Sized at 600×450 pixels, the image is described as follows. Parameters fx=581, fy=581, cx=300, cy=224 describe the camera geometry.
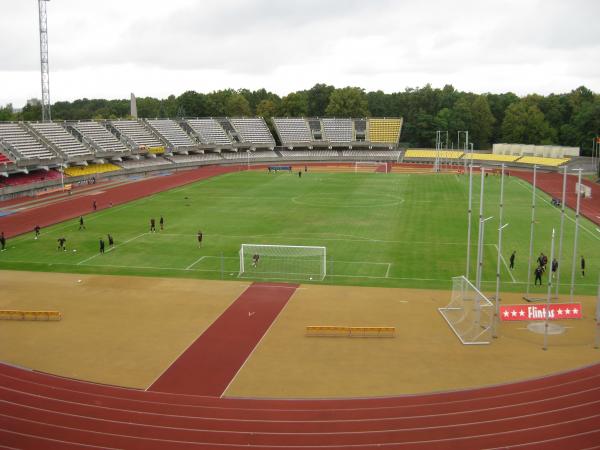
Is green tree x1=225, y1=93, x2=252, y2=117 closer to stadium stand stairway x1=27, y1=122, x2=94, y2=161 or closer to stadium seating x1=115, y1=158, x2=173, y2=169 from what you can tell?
stadium seating x1=115, y1=158, x2=173, y2=169

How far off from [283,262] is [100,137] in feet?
208

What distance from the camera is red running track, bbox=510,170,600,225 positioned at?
5125 cm

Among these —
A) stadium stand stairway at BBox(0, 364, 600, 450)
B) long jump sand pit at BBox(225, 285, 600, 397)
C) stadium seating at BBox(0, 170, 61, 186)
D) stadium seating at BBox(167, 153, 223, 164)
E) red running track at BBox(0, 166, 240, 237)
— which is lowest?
stadium stand stairway at BBox(0, 364, 600, 450)

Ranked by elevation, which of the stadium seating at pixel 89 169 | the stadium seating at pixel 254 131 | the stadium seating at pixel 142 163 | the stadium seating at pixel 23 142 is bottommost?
the stadium seating at pixel 89 169

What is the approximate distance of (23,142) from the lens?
240ft

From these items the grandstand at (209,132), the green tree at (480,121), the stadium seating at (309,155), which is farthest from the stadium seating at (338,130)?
the green tree at (480,121)

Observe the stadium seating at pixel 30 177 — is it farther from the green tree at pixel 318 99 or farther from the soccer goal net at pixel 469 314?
the green tree at pixel 318 99

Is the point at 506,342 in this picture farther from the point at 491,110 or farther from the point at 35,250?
the point at 491,110

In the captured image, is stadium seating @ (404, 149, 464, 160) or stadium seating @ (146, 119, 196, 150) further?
stadium seating @ (404, 149, 464, 160)

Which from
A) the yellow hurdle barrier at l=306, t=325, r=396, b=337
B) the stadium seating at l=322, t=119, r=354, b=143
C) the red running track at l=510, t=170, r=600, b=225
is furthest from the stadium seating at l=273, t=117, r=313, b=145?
the yellow hurdle barrier at l=306, t=325, r=396, b=337

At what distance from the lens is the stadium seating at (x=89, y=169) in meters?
76.1

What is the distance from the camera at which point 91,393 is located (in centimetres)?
1858

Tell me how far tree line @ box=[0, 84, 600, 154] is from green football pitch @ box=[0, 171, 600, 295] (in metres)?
48.1

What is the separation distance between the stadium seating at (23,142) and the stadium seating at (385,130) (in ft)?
205
